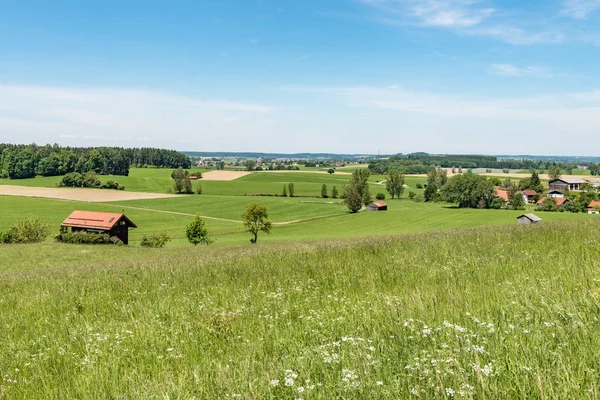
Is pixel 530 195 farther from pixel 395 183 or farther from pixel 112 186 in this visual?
pixel 112 186

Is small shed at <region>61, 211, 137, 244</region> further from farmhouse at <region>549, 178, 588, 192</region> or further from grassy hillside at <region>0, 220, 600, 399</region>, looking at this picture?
farmhouse at <region>549, 178, 588, 192</region>

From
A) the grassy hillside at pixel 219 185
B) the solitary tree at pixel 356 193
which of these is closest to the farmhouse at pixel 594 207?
the solitary tree at pixel 356 193

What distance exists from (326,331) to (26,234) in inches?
2522

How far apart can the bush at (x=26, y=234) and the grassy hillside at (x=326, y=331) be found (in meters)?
55.5

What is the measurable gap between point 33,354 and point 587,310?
21.6 ft

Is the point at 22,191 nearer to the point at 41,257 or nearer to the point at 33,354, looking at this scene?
the point at 41,257

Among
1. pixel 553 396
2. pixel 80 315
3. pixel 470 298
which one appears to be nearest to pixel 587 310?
pixel 470 298

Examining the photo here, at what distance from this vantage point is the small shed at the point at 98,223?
186 feet

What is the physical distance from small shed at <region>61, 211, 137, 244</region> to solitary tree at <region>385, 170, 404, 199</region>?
332 ft

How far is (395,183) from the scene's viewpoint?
140m

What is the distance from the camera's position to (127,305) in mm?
6688

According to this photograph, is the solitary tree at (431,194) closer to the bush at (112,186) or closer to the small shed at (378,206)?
the small shed at (378,206)

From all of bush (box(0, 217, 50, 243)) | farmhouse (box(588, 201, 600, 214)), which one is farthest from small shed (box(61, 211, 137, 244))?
farmhouse (box(588, 201, 600, 214))

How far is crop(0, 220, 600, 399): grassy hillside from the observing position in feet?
9.78
